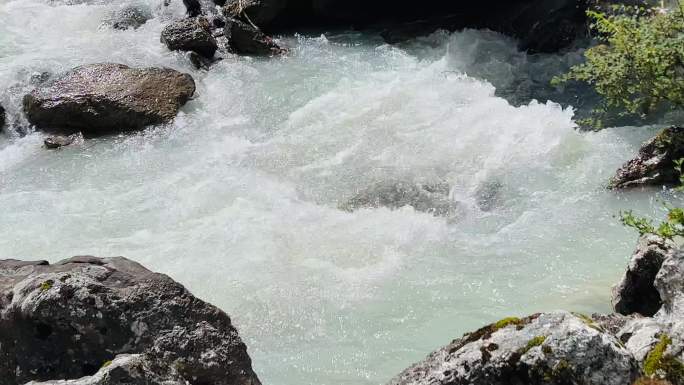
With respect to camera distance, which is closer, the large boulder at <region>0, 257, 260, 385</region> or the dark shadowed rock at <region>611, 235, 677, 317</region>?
the large boulder at <region>0, 257, 260, 385</region>

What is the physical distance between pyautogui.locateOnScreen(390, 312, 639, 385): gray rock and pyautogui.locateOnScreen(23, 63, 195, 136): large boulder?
11.7 metres

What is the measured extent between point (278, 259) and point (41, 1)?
52.9 feet

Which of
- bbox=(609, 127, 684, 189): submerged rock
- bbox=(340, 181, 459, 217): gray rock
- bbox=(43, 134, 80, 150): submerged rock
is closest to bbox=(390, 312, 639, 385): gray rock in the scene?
bbox=(340, 181, 459, 217): gray rock

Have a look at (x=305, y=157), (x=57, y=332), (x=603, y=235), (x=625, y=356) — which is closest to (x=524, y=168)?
(x=603, y=235)

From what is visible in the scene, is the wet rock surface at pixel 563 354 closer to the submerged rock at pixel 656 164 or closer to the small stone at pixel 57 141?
the submerged rock at pixel 656 164

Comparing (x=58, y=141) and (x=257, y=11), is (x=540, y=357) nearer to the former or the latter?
(x=58, y=141)

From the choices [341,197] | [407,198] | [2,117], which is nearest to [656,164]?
[407,198]

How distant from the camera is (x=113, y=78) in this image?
1641 centimetres

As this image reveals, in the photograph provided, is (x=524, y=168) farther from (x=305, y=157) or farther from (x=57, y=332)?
(x=57, y=332)

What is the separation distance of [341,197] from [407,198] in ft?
3.62

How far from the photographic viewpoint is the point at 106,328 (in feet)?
18.2

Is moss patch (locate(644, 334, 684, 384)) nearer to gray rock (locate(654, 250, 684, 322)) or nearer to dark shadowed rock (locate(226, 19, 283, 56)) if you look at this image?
gray rock (locate(654, 250, 684, 322))

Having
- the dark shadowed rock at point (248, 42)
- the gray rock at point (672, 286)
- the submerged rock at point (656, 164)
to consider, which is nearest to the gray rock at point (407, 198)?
the submerged rock at point (656, 164)

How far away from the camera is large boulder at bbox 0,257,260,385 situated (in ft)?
17.7
